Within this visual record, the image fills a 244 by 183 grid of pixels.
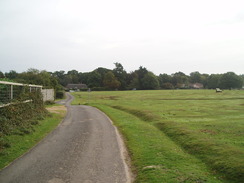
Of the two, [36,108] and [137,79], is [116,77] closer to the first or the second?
[137,79]

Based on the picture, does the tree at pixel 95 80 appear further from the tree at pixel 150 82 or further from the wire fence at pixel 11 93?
the wire fence at pixel 11 93

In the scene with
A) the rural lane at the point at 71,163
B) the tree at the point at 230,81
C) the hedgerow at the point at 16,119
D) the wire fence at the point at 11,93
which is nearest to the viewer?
the rural lane at the point at 71,163

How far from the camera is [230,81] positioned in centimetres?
12200

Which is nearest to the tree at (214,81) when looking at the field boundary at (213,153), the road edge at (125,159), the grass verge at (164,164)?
the field boundary at (213,153)

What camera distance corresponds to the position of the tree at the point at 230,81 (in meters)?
121

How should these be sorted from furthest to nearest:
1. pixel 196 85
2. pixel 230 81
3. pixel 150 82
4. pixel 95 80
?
1. pixel 196 85
2. pixel 95 80
3. pixel 150 82
4. pixel 230 81

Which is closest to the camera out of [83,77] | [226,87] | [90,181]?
[90,181]

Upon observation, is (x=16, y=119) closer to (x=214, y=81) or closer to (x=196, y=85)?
(x=214, y=81)

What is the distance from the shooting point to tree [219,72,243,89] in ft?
398

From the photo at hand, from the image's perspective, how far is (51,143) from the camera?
11680mm

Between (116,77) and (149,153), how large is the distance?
13275 centimetres

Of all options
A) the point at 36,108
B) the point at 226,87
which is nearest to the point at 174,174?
the point at 36,108

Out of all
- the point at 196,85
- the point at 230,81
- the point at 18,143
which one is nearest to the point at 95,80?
the point at 230,81

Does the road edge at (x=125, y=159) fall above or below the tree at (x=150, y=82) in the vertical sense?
below
